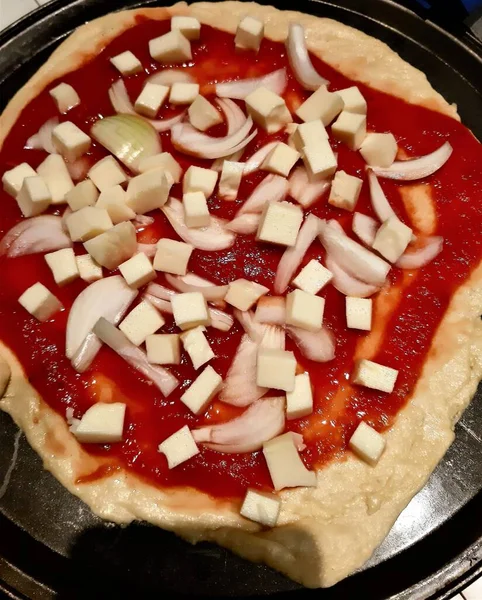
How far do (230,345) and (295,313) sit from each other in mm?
291

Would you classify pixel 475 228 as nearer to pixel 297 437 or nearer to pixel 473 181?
pixel 473 181

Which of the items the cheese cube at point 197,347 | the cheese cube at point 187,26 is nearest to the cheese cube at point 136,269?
the cheese cube at point 197,347

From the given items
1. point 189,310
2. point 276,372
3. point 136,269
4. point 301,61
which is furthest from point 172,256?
point 301,61

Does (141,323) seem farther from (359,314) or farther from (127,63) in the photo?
(127,63)

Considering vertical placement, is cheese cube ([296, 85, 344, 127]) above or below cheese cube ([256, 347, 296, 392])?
above

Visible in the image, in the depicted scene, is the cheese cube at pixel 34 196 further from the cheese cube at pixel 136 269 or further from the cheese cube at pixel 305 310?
the cheese cube at pixel 305 310

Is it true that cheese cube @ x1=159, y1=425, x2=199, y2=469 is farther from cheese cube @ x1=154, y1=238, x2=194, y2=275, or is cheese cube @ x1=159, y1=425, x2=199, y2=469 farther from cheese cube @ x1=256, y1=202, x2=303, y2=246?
cheese cube @ x1=256, y1=202, x2=303, y2=246

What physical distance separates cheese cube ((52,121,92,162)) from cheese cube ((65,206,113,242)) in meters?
0.37

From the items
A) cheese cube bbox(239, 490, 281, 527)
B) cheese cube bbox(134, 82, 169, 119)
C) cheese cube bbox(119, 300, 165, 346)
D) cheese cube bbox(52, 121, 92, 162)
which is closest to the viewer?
cheese cube bbox(239, 490, 281, 527)

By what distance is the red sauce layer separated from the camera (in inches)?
76.5

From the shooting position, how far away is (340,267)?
2.16m

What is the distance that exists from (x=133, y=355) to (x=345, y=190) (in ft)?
3.70

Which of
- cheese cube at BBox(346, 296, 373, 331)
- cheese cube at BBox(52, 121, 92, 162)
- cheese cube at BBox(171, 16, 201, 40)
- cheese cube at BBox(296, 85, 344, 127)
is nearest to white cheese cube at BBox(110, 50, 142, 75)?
cheese cube at BBox(171, 16, 201, 40)

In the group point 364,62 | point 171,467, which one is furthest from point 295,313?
point 364,62
